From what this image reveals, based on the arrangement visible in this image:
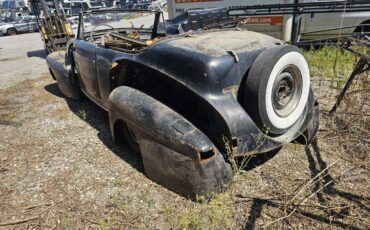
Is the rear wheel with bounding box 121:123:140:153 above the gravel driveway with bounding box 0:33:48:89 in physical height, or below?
above

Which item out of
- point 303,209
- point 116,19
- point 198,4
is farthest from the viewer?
point 198,4

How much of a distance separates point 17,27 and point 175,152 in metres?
22.2

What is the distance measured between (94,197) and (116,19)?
9.69 ft

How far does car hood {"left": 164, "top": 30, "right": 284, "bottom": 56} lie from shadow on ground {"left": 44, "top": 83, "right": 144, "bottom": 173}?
4.23ft

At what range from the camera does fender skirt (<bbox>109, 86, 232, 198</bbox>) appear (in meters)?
2.42

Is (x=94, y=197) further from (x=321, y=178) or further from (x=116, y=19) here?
(x=116, y=19)

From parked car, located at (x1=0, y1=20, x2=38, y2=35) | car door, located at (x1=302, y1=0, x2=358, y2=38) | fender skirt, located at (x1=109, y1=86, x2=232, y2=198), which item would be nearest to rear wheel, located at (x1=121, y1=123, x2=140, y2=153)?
fender skirt, located at (x1=109, y1=86, x2=232, y2=198)

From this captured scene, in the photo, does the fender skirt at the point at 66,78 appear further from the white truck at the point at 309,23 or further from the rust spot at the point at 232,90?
the white truck at the point at 309,23

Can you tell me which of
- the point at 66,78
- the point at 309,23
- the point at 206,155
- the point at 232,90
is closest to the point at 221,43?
the point at 232,90

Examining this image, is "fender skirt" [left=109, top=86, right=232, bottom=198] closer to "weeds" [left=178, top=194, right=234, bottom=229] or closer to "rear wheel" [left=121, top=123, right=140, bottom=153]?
"weeds" [left=178, top=194, right=234, bottom=229]

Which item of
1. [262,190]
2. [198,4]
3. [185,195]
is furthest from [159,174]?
[198,4]

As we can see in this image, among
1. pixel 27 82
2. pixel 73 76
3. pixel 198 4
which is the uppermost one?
pixel 198 4

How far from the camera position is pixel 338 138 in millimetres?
3422

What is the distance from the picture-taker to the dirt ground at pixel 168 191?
239 centimetres
